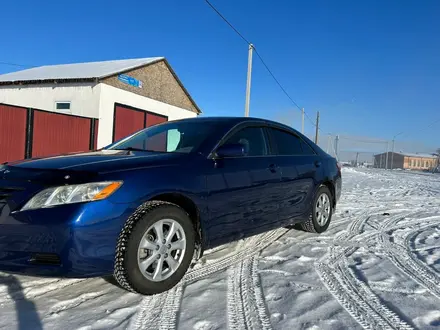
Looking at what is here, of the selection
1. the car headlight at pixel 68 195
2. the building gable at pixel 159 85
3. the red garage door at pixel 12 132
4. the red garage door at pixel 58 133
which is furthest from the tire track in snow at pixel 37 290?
the building gable at pixel 159 85

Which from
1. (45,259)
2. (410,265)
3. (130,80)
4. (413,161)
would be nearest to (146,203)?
(45,259)

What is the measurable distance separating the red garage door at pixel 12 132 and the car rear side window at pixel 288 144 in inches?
371

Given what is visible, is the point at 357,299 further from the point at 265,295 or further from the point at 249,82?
the point at 249,82

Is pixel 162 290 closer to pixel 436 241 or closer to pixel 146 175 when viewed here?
pixel 146 175

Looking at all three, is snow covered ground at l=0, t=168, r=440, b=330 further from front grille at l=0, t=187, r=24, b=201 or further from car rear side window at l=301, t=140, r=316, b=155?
car rear side window at l=301, t=140, r=316, b=155

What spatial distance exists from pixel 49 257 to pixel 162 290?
858 mm

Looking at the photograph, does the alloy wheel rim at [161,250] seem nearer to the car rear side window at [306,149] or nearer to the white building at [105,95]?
the car rear side window at [306,149]

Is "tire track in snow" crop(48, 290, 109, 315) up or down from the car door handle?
down

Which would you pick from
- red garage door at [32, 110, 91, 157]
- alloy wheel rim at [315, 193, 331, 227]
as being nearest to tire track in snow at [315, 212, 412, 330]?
alloy wheel rim at [315, 193, 331, 227]

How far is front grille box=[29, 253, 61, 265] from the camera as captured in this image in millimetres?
2357

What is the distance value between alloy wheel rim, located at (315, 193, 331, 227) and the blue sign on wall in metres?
13.2

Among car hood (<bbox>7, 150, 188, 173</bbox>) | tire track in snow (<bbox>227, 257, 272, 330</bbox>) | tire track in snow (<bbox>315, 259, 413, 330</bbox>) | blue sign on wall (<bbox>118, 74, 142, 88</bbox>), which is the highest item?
blue sign on wall (<bbox>118, 74, 142, 88</bbox>)

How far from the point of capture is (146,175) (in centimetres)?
267

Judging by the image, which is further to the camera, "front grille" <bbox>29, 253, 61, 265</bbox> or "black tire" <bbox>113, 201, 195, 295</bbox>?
"black tire" <bbox>113, 201, 195, 295</bbox>
